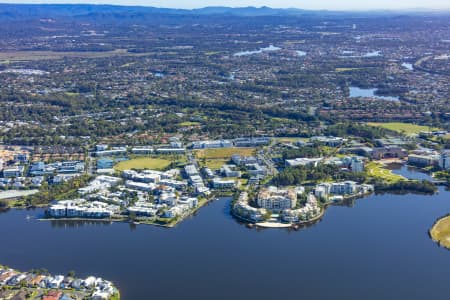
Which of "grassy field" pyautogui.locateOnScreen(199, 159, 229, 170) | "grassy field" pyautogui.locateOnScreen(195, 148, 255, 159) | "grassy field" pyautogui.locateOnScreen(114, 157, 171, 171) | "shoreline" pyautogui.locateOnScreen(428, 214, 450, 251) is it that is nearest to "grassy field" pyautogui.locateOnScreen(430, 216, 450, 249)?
"shoreline" pyautogui.locateOnScreen(428, 214, 450, 251)

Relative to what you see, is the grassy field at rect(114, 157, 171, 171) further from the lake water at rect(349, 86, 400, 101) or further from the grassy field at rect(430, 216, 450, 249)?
the lake water at rect(349, 86, 400, 101)

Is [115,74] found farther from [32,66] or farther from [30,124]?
[30,124]

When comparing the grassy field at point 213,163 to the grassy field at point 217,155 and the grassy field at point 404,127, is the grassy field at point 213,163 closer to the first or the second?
the grassy field at point 217,155

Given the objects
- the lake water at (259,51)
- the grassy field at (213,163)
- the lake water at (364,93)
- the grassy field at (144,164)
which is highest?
the grassy field at (213,163)

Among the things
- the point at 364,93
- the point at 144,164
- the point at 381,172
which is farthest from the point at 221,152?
the point at 364,93

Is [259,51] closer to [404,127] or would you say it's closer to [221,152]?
[404,127]

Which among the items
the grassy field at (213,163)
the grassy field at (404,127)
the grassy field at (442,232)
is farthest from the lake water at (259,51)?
the grassy field at (442,232)

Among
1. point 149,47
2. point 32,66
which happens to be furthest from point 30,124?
point 149,47
